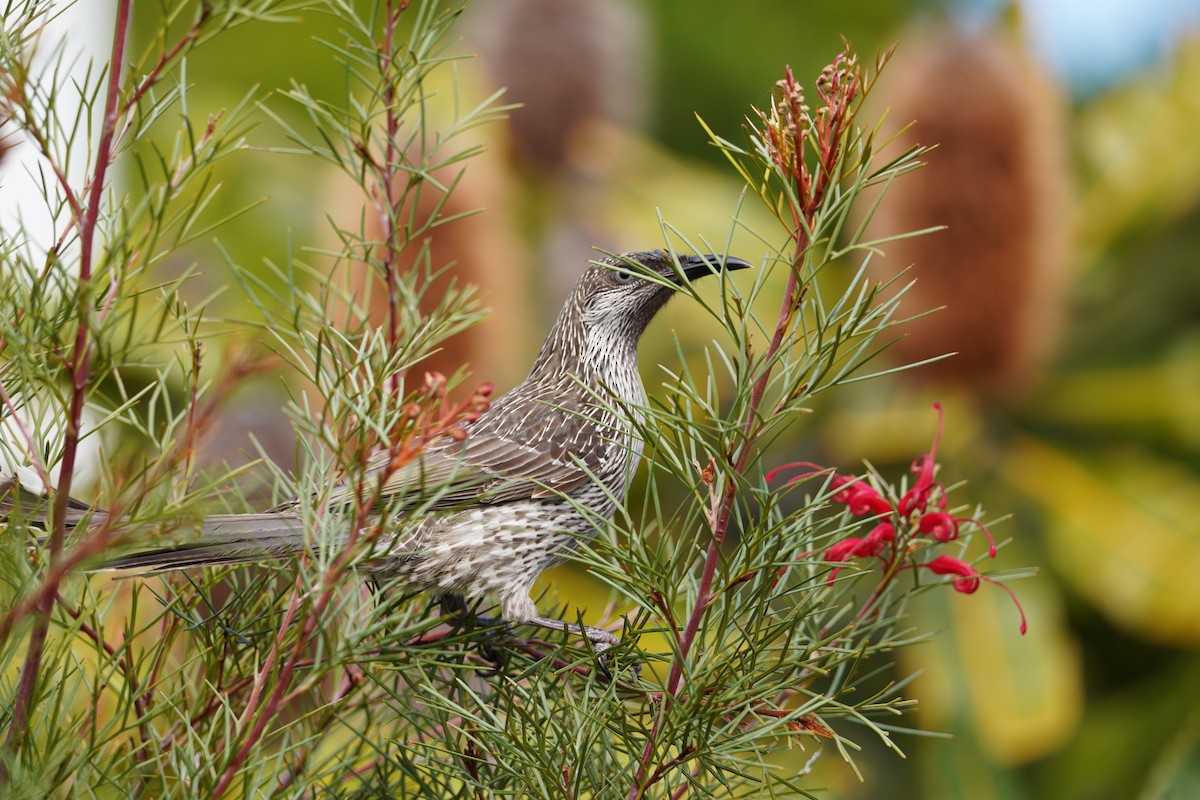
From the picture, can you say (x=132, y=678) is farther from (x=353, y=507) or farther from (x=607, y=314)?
(x=607, y=314)

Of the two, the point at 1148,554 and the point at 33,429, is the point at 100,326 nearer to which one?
the point at 33,429

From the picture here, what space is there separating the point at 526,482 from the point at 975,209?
5.09 feet

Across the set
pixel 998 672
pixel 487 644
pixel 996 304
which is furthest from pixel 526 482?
pixel 996 304

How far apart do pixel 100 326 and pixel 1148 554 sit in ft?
6.18

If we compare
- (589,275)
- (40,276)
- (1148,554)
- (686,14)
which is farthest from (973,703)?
(686,14)

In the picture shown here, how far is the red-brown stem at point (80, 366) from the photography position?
1.07 feet

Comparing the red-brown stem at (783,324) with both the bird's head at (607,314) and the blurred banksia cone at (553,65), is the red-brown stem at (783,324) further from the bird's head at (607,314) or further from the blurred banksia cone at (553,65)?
the blurred banksia cone at (553,65)

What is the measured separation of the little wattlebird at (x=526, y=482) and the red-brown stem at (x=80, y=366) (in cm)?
9

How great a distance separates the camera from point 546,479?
71cm

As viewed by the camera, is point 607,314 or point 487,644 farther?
point 607,314

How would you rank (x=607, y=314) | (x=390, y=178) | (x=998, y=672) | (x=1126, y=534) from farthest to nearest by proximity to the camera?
1. (x=1126, y=534)
2. (x=998, y=672)
3. (x=607, y=314)
4. (x=390, y=178)

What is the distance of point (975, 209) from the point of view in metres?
2.00

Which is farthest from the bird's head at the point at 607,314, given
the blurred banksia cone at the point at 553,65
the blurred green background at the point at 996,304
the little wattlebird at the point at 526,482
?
the blurred banksia cone at the point at 553,65

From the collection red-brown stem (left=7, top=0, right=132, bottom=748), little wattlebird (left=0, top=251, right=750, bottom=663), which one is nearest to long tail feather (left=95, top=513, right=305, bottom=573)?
little wattlebird (left=0, top=251, right=750, bottom=663)
